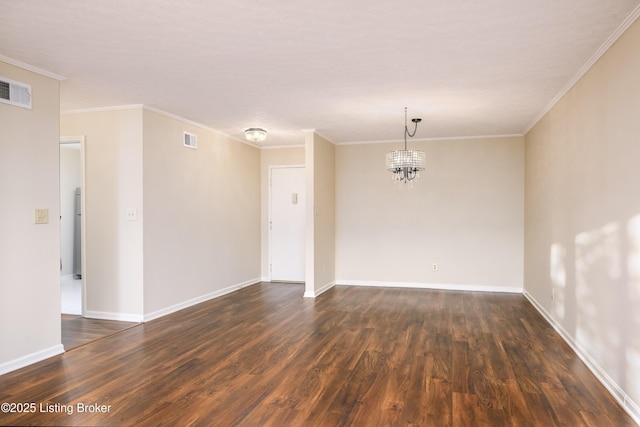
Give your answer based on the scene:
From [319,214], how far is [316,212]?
180 millimetres

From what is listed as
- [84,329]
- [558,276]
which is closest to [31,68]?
[84,329]

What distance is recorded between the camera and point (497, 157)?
266 inches

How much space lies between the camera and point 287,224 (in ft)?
25.1

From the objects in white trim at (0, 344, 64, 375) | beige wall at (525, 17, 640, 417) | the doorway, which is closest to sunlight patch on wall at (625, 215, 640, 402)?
beige wall at (525, 17, 640, 417)

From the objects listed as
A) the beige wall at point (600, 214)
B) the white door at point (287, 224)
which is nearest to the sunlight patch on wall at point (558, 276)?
the beige wall at point (600, 214)

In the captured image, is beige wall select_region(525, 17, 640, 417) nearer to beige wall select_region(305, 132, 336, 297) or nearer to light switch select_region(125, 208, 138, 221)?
beige wall select_region(305, 132, 336, 297)

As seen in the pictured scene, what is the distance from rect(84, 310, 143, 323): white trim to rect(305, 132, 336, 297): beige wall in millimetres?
2401

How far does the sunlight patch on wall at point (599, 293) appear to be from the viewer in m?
2.93

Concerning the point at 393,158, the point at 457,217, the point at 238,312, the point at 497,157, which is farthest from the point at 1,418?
the point at 497,157

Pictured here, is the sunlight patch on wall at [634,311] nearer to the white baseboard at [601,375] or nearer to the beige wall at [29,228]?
the white baseboard at [601,375]

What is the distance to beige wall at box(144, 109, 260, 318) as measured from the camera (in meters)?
4.97

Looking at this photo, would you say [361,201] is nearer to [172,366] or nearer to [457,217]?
[457,217]

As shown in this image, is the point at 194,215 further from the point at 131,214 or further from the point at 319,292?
the point at 319,292

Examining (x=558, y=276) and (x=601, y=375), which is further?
(x=558, y=276)
